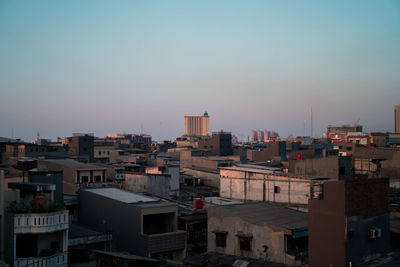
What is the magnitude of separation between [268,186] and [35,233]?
40.6 feet

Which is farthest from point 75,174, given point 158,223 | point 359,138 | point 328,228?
point 359,138

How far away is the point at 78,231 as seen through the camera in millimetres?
17359

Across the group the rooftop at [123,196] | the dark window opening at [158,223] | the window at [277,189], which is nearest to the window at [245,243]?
the dark window opening at [158,223]

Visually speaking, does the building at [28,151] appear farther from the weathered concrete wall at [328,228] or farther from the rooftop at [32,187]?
the weathered concrete wall at [328,228]

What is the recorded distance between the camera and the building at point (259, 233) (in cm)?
1480

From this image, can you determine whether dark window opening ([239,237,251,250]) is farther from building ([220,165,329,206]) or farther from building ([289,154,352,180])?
building ([289,154,352,180])

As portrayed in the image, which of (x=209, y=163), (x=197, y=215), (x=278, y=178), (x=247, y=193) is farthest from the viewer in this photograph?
(x=209, y=163)

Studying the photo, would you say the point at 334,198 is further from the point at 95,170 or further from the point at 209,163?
the point at 209,163

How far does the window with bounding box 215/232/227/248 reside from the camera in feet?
55.3

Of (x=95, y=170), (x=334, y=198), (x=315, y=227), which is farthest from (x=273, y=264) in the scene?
(x=95, y=170)

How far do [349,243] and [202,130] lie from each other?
178 metres

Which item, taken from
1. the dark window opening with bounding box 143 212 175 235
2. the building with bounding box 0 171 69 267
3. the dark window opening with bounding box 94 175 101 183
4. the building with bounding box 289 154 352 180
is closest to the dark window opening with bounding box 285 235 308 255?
the dark window opening with bounding box 143 212 175 235

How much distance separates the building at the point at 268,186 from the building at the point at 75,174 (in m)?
8.89

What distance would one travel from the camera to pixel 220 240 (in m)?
17.0
